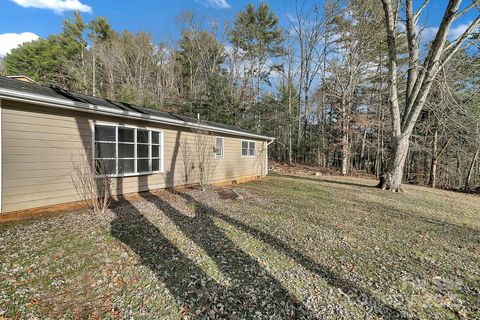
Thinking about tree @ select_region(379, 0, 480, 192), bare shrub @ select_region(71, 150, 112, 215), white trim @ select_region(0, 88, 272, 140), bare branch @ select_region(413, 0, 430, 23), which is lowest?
bare shrub @ select_region(71, 150, 112, 215)

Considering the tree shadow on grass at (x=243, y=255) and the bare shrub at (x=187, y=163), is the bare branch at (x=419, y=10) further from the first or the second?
the tree shadow on grass at (x=243, y=255)

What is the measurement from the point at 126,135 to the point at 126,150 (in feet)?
1.31

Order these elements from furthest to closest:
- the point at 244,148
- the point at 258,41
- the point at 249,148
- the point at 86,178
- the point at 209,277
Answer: the point at 258,41, the point at 249,148, the point at 244,148, the point at 86,178, the point at 209,277

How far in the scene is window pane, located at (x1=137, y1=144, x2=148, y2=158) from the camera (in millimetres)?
6163

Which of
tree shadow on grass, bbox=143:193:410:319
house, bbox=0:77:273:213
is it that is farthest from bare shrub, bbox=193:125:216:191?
tree shadow on grass, bbox=143:193:410:319

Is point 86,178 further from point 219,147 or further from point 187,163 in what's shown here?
point 219,147

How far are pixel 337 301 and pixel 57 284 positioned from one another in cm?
289

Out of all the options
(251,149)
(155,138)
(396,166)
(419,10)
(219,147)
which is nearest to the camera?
(155,138)

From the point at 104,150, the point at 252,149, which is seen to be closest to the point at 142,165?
the point at 104,150

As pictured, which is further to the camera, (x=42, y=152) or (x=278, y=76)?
(x=278, y=76)

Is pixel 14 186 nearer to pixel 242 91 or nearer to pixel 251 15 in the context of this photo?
pixel 242 91

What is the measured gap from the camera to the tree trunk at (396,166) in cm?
834

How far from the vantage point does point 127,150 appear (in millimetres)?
5895

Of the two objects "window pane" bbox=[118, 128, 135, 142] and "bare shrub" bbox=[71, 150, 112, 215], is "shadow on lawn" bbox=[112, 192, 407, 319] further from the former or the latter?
"window pane" bbox=[118, 128, 135, 142]
